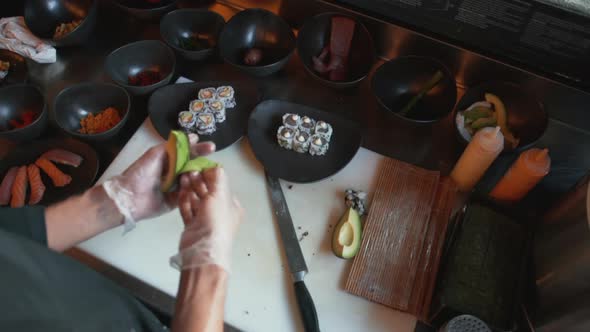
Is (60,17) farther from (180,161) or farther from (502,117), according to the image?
(502,117)

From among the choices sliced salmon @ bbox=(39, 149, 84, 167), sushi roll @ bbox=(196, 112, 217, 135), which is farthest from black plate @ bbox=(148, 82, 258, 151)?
sliced salmon @ bbox=(39, 149, 84, 167)

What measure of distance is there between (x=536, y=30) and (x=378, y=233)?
62 centimetres

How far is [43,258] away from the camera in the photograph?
668 millimetres

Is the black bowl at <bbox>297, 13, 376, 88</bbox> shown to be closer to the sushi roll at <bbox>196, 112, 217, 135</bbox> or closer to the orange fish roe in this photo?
the sushi roll at <bbox>196, 112, 217, 135</bbox>

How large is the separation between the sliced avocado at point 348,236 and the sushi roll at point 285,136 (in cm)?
24

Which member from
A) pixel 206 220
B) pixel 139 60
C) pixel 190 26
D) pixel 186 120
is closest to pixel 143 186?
pixel 206 220

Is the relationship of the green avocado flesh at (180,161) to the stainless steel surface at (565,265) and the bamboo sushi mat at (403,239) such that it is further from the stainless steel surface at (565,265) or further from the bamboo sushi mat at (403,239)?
the stainless steel surface at (565,265)

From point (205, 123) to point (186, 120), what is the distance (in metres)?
0.05

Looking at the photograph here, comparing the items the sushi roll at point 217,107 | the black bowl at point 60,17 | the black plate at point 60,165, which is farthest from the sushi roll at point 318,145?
the black bowl at point 60,17

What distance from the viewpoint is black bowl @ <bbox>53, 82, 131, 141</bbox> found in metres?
1.17

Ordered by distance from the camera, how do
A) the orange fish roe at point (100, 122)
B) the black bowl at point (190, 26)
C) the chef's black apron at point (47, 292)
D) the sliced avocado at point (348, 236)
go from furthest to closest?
the black bowl at point (190, 26) < the orange fish roe at point (100, 122) < the sliced avocado at point (348, 236) < the chef's black apron at point (47, 292)

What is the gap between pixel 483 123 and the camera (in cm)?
107

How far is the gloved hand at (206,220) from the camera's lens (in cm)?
74

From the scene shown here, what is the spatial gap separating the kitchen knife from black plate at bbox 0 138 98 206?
499 mm
